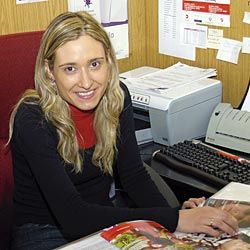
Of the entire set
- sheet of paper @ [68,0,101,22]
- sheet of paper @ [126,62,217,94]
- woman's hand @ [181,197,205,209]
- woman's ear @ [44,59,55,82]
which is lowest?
woman's hand @ [181,197,205,209]

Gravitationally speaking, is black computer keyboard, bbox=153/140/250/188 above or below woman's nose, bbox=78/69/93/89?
below

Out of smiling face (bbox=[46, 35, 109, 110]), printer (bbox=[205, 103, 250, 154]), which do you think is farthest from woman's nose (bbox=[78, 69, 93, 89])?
printer (bbox=[205, 103, 250, 154])

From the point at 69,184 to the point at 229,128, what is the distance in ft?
2.38

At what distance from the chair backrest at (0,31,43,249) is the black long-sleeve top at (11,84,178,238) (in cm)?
12

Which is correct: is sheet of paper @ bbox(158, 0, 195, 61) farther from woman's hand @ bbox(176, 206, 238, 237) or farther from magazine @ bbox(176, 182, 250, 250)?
woman's hand @ bbox(176, 206, 238, 237)

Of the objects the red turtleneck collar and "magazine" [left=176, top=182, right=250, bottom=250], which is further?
the red turtleneck collar

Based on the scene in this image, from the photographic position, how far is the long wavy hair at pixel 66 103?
1350mm

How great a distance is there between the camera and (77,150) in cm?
145

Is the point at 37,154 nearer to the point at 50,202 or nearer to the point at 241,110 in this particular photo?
the point at 50,202

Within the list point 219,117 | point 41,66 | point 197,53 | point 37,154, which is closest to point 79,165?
point 37,154

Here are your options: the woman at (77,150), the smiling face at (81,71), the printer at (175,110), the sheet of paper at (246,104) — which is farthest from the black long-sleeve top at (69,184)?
the sheet of paper at (246,104)

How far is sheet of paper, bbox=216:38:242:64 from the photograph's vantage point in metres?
2.00

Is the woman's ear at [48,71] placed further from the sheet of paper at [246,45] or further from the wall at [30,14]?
the sheet of paper at [246,45]

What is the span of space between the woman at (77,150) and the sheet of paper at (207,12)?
2.16ft
